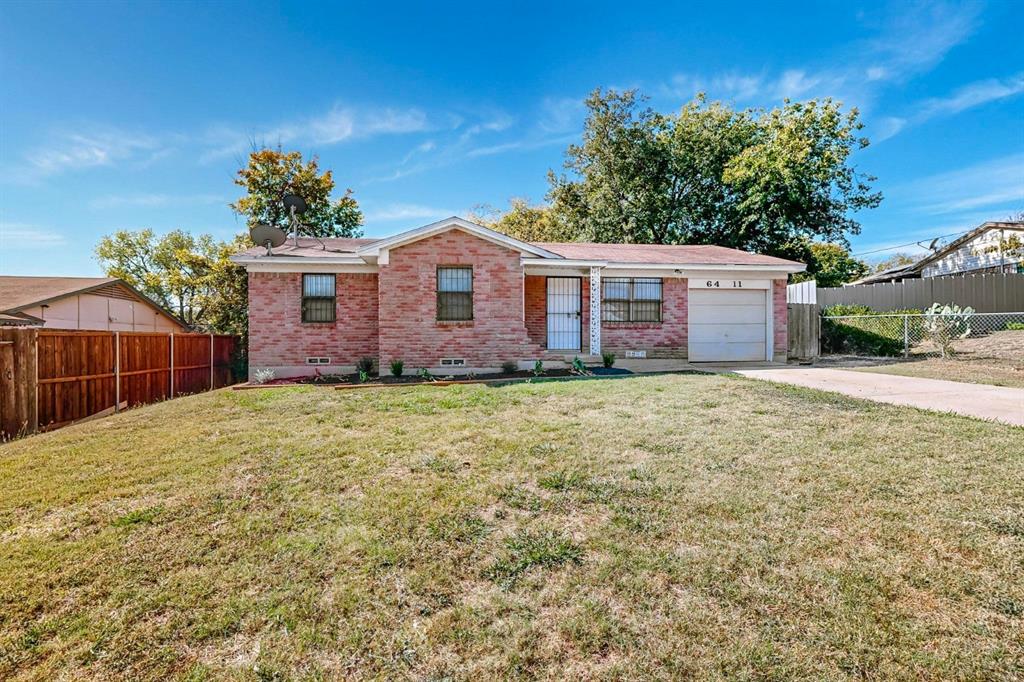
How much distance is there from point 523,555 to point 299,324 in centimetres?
1086

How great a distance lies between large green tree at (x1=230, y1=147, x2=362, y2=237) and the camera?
19.8m

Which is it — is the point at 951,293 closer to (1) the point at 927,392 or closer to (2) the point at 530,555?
(1) the point at 927,392

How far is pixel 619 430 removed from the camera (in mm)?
5418

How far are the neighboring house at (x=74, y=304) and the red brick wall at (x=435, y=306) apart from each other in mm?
10135

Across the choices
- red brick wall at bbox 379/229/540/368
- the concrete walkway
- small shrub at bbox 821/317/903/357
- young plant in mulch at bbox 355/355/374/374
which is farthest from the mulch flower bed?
small shrub at bbox 821/317/903/357

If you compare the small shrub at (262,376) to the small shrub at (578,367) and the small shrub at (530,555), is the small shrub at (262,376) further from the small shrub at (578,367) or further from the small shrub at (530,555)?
the small shrub at (530,555)

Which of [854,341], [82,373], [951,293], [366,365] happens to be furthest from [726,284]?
[82,373]

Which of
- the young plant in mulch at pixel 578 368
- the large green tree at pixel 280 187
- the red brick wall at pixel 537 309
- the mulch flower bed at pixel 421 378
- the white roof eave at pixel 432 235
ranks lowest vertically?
the mulch flower bed at pixel 421 378

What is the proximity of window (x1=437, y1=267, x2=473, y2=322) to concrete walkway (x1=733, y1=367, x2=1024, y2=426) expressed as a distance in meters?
7.21

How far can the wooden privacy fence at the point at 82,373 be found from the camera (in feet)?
22.6

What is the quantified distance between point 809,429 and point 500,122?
58.7 ft

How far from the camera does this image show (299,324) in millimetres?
11984

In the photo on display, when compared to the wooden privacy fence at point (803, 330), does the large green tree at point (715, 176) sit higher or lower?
higher

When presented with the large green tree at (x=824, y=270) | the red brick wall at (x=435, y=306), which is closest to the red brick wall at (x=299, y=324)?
the red brick wall at (x=435, y=306)
